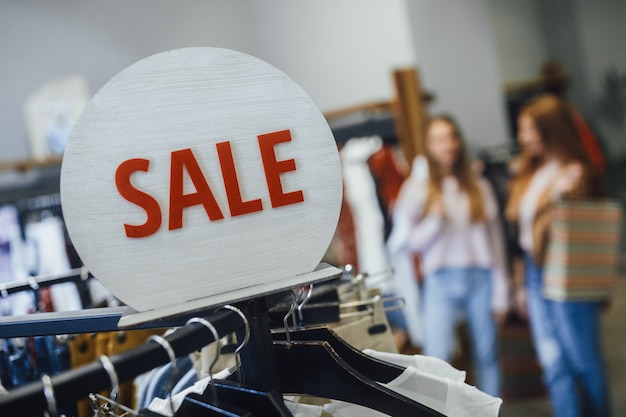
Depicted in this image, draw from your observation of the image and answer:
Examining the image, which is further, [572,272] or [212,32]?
[212,32]

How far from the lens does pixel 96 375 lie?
1.68 feet

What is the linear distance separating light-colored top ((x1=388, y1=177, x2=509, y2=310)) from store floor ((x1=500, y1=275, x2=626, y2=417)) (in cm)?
56

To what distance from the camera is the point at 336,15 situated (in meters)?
3.80

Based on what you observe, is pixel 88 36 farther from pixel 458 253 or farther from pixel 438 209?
pixel 458 253

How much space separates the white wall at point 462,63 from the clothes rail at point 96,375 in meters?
2.91

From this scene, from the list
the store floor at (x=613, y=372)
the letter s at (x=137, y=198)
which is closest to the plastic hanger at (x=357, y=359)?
the letter s at (x=137, y=198)

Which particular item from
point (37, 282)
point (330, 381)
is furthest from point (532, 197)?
point (330, 381)

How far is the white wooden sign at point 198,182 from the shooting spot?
0.64 m

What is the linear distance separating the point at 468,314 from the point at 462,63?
1379 millimetres

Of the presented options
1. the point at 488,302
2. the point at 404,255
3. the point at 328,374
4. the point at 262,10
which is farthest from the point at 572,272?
the point at 262,10

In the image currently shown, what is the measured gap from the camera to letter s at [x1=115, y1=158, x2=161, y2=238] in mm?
638

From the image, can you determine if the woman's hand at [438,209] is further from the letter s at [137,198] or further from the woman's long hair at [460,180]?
the letter s at [137,198]

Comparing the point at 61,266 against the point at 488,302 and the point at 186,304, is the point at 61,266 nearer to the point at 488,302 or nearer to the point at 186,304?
the point at 488,302

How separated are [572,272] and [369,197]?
952 millimetres
